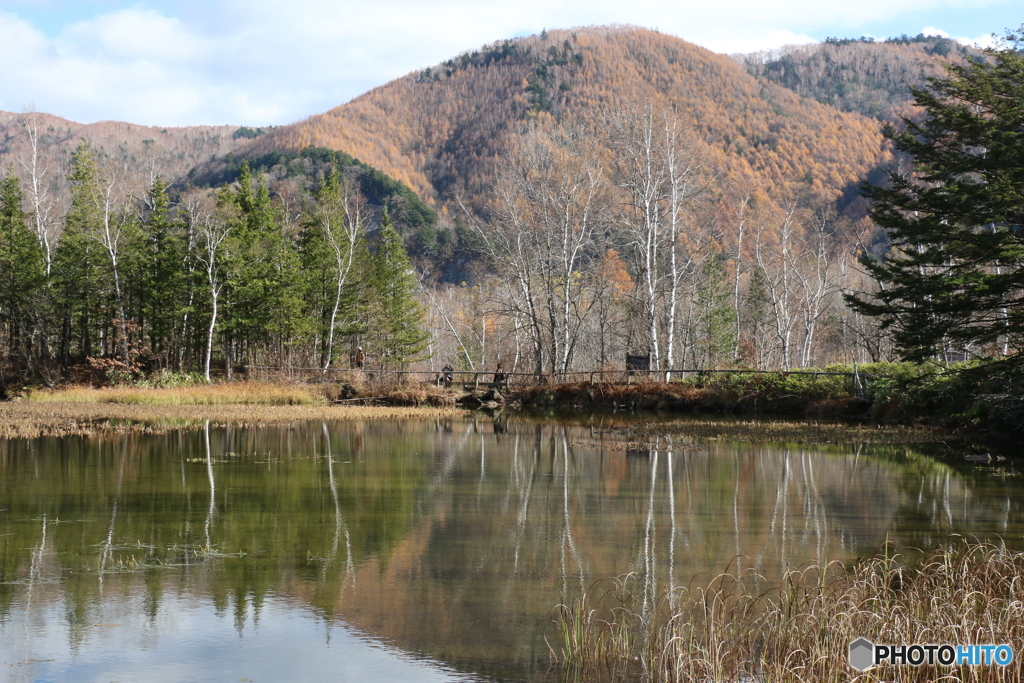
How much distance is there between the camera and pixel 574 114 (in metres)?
124

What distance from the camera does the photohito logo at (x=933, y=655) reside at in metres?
5.16

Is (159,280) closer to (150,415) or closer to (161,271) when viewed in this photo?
(161,271)

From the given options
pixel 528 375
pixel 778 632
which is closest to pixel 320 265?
pixel 528 375

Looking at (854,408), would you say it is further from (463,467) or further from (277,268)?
(277,268)

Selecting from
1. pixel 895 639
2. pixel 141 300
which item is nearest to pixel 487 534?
pixel 895 639

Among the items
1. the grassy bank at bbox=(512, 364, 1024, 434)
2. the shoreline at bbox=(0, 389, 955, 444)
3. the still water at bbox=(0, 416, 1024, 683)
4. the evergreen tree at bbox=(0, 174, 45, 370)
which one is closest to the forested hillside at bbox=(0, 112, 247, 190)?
the evergreen tree at bbox=(0, 174, 45, 370)

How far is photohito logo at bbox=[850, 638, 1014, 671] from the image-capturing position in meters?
5.16

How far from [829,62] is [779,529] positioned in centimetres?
15718

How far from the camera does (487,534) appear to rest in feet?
34.7

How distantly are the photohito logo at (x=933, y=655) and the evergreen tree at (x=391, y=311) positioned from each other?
143ft

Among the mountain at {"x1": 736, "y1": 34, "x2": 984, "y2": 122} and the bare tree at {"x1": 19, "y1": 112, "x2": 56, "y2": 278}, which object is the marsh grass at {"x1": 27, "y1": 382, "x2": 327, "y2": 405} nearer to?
the bare tree at {"x1": 19, "y1": 112, "x2": 56, "y2": 278}

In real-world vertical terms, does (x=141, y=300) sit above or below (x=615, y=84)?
below

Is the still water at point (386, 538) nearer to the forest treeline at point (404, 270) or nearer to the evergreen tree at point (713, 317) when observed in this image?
the forest treeline at point (404, 270)

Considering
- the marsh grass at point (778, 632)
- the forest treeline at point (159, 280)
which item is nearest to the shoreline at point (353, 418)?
the forest treeline at point (159, 280)
